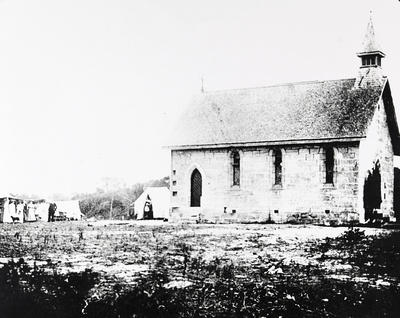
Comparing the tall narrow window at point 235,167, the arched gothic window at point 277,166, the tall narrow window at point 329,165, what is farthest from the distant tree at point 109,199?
the tall narrow window at point 329,165

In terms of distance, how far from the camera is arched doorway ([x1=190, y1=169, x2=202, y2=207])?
27.6 meters

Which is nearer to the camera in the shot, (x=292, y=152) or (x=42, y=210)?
(x=292, y=152)

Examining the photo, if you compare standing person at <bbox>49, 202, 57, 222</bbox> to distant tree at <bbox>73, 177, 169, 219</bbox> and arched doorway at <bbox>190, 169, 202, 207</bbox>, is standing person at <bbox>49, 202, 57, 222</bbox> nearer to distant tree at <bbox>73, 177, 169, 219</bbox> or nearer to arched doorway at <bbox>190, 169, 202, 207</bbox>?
arched doorway at <bbox>190, 169, 202, 207</bbox>

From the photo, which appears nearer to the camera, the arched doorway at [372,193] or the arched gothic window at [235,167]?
the arched doorway at [372,193]

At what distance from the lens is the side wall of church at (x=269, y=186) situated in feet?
77.8

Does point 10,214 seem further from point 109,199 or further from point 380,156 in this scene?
point 109,199

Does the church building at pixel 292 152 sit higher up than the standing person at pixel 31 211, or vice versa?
the church building at pixel 292 152

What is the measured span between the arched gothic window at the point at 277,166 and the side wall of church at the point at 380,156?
12.1 ft

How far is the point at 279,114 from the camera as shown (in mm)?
26047

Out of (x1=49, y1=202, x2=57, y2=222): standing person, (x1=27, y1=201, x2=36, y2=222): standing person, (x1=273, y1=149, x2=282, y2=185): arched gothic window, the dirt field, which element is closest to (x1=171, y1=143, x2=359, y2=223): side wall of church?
(x1=273, y1=149, x2=282, y2=185): arched gothic window

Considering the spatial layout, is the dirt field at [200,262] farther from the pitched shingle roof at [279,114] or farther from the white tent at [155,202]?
the white tent at [155,202]

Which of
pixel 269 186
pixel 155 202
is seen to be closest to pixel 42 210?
pixel 155 202

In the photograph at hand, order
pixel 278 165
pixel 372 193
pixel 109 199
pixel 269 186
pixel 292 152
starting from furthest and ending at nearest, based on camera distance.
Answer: pixel 109 199 < pixel 278 165 < pixel 269 186 < pixel 292 152 < pixel 372 193

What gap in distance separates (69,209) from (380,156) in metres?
22.2
